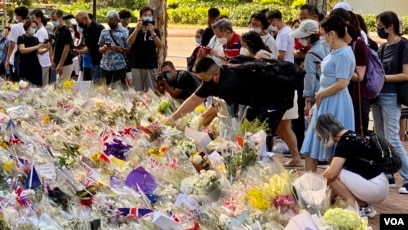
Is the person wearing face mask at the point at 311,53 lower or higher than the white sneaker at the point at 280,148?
higher

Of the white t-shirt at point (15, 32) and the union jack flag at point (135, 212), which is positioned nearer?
the union jack flag at point (135, 212)

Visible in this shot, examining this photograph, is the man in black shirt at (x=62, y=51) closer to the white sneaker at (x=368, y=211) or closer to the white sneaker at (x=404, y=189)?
the white sneaker at (x=404, y=189)

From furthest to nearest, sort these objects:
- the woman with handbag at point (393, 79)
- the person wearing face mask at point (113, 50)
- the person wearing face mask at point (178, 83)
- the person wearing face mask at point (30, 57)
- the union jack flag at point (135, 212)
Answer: the person wearing face mask at point (30, 57) < the person wearing face mask at point (113, 50) < the person wearing face mask at point (178, 83) < the woman with handbag at point (393, 79) < the union jack flag at point (135, 212)

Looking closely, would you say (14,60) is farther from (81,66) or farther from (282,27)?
(282,27)

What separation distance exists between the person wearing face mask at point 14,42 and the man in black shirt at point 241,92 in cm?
658

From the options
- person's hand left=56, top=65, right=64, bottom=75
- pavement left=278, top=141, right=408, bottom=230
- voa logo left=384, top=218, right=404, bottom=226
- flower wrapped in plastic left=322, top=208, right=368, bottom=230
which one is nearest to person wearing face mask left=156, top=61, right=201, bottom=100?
pavement left=278, top=141, right=408, bottom=230

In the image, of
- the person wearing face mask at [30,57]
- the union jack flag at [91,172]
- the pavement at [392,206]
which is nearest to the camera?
the union jack flag at [91,172]

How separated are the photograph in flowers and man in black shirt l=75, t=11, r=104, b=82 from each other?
4.88 m

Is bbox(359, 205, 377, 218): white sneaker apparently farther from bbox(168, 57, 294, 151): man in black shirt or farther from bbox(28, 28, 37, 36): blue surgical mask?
bbox(28, 28, 37, 36): blue surgical mask

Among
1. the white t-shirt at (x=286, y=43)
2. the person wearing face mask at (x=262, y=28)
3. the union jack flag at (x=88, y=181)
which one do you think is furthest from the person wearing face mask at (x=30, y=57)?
the union jack flag at (x=88, y=181)

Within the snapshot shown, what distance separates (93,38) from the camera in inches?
498

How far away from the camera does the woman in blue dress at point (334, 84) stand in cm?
694

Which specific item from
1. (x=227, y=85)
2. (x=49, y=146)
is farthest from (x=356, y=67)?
(x=49, y=146)

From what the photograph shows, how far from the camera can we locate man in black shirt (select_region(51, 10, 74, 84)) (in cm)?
1327
